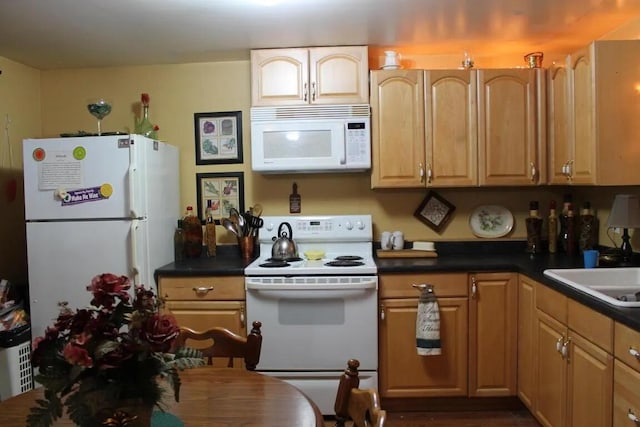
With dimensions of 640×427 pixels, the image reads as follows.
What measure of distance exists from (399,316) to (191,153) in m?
1.79

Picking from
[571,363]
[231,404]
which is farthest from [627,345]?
[231,404]

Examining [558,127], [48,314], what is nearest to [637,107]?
[558,127]

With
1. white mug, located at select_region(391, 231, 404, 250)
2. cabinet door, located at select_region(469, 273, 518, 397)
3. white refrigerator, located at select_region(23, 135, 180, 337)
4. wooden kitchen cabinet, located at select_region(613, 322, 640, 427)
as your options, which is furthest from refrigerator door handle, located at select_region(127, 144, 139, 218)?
wooden kitchen cabinet, located at select_region(613, 322, 640, 427)

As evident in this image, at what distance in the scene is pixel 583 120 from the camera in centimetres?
240

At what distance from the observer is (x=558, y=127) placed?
276cm

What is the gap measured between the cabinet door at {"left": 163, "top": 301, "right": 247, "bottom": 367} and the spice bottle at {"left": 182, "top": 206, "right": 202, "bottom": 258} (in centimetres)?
50

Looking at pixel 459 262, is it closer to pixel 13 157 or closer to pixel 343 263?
pixel 343 263

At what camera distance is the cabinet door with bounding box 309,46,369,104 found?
116 inches

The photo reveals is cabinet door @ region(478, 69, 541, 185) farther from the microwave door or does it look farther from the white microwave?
the microwave door

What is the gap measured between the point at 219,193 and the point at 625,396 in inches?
100.0

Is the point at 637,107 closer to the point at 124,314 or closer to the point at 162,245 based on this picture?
the point at 124,314

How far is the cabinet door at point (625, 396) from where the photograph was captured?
155 cm

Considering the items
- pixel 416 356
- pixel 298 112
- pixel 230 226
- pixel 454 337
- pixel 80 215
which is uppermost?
pixel 298 112

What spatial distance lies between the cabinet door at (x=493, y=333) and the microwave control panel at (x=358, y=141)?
0.95 meters
